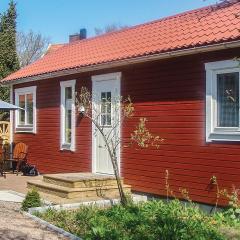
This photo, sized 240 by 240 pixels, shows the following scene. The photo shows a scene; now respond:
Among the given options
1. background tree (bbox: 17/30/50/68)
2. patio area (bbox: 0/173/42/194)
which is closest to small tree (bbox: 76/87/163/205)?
patio area (bbox: 0/173/42/194)

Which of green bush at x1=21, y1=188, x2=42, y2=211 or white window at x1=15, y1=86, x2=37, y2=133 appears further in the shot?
white window at x1=15, y1=86, x2=37, y2=133

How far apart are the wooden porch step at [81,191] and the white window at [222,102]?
2818mm

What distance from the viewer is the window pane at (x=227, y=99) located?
947cm

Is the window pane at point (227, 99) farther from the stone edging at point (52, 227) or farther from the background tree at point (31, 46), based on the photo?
the background tree at point (31, 46)

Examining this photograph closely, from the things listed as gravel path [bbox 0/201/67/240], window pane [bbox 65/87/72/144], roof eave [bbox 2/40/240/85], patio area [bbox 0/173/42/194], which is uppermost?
roof eave [bbox 2/40/240/85]

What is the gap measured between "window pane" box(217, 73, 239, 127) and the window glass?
3.66 meters

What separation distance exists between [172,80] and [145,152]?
1.78 metres

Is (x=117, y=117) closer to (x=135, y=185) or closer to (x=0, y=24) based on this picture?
(x=135, y=185)

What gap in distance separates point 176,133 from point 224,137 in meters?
1.38

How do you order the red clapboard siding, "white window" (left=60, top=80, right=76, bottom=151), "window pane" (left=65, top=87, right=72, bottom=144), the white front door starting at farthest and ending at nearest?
1. "window pane" (left=65, top=87, right=72, bottom=144)
2. "white window" (left=60, top=80, right=76, bottom=151)
3. the white front door
4. the red clapboard siding

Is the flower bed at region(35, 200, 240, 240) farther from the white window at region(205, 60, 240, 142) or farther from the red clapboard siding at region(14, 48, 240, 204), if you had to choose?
the white window at region(205, 60, 240, 142)

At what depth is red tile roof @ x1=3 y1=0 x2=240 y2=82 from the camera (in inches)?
392

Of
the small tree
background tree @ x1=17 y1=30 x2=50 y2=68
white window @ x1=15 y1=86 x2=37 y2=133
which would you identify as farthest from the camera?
background tree @ x1=17 y1=30 x2=50 y2=68

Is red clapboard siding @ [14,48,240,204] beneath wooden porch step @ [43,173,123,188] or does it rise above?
above
